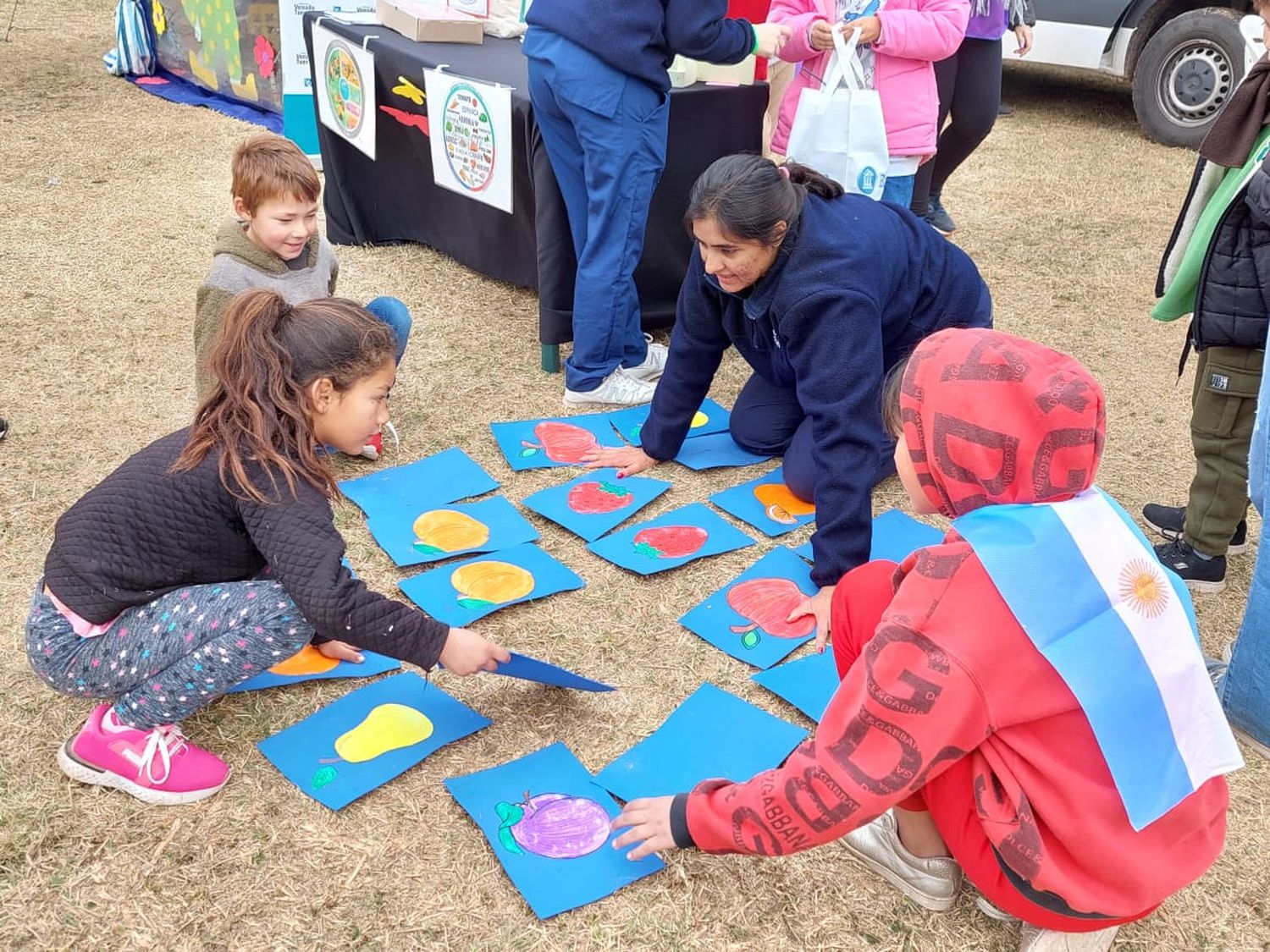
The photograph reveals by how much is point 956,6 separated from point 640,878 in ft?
8.88

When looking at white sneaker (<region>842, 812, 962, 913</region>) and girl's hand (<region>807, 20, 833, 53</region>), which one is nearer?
white sneaker (<region>842, 812, 962, 913</region>)

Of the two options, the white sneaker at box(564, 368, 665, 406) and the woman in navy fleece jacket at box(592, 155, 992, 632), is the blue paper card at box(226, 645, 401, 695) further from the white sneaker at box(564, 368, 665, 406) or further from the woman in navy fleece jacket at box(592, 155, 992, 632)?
the white sneaker at box(564, 368, 665, 406)

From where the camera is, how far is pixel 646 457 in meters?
2.89

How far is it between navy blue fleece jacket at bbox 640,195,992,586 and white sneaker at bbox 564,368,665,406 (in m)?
0.70

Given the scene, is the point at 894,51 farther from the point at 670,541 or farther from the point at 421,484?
the point at 421,484

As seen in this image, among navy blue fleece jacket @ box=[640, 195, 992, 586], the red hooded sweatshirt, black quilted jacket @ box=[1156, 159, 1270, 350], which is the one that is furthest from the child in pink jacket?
the red hooded sweatshirt

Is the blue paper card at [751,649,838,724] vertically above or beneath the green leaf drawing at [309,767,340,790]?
above

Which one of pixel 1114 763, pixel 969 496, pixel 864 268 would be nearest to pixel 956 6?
pixel 864 268

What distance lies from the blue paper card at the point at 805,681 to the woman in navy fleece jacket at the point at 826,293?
0.13 meters

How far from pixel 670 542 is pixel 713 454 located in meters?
0.48

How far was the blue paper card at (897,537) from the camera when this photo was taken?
8.48 feet

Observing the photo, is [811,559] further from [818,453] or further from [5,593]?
[5,593]

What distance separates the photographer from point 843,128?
10.3 ft

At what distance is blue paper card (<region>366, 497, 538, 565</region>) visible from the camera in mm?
2514
